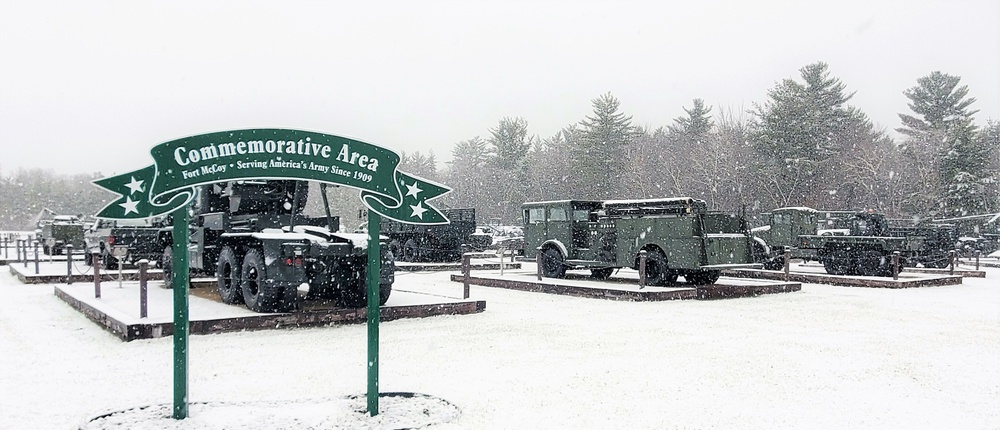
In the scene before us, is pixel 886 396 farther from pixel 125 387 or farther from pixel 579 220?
pixel 579 220

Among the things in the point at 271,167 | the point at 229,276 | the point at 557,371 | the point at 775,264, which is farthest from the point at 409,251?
the point at 271,167

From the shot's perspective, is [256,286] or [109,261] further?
[109,261]

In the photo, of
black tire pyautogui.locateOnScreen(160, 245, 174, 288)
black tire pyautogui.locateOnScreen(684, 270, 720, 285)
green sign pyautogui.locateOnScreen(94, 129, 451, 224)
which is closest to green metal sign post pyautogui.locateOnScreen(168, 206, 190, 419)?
green sign pyautogui.locateOnScreen(94, 129, 451, 224)

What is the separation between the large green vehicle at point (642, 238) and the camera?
14.3 m

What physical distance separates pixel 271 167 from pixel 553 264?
11895 mm

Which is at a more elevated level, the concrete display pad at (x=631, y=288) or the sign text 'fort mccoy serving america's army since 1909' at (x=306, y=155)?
the sign text 'fort mccoy serving america's army since 1909' at (x=306, y=155)

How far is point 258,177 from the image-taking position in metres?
5.64

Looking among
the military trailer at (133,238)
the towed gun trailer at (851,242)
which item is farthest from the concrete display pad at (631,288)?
the military trailer at (133,238)

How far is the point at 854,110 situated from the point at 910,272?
3048 centimetres

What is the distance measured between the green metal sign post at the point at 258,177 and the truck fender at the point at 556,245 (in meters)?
11.0

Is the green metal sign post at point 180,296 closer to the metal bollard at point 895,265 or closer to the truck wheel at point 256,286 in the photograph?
the truck wheel at point 256,286

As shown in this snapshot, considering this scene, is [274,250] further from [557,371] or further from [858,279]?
[858,279]

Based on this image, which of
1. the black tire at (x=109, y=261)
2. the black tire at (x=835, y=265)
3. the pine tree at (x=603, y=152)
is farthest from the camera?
the pine tree at (x=603, y=152)

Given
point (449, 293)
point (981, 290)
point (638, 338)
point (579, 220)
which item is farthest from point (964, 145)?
point (638, 338)
